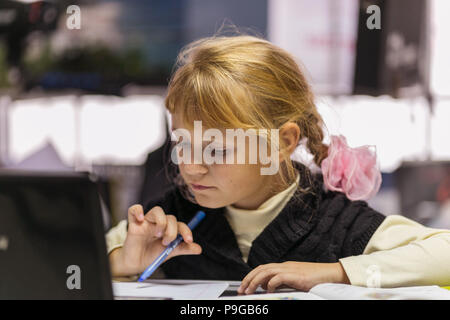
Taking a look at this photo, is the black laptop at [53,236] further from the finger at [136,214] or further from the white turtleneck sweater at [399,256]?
the finger at [136,214]

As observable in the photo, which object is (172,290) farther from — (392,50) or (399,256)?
(392,50)

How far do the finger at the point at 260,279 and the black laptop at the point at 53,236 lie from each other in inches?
Result: 8.6

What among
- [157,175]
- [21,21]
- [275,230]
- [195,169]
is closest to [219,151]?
[195,169]

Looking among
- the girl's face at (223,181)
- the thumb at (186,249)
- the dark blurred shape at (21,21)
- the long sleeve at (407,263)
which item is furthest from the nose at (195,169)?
the dark blurred shape at (21,21)

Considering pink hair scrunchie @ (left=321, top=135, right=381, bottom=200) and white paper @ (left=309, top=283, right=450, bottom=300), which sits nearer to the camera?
white paper @ (left=309, top=283, right=450, bottom=300)

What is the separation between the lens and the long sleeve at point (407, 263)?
2.29ft

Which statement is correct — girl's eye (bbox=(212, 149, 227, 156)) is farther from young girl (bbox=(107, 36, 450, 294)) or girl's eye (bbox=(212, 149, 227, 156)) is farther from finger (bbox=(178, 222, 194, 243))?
finger (bbox=(178, 222, 194, 243))

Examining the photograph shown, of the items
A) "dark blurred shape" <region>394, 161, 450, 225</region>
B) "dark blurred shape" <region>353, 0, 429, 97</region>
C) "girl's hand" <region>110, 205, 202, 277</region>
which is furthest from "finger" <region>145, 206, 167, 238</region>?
"dark blurred shape" <region>394, 161, 450, 225</region>

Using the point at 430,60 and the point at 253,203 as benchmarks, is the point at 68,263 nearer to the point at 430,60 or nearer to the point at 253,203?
the point at 253,203

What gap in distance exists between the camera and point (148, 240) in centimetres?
82

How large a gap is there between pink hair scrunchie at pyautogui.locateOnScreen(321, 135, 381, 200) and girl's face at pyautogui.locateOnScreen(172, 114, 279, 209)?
0.08 metres

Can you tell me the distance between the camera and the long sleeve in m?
0.70

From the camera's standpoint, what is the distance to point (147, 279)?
31.0 inches

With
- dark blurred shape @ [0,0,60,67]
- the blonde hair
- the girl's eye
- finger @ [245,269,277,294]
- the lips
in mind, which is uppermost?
dark blurred shape @ [0,0,60,67]
